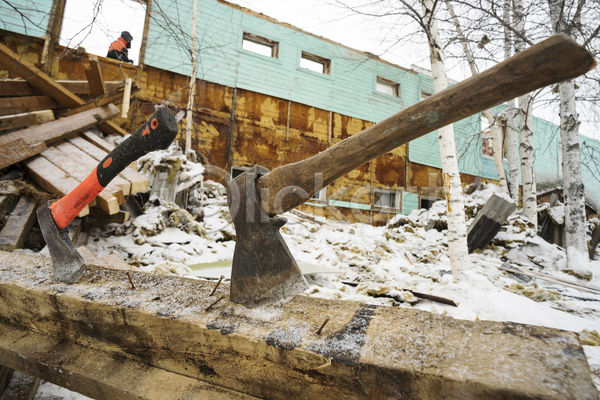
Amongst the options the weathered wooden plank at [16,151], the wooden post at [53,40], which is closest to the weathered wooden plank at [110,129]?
the weathered wooden plank at [16,151]

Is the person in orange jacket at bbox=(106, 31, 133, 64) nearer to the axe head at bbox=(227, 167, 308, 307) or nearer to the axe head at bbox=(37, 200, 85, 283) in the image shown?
the axe head at bbox=(37, 200, 85, 283)

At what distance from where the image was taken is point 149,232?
3.64 m

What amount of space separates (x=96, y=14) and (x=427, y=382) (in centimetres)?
319

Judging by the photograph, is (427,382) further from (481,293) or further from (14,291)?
(481,293)

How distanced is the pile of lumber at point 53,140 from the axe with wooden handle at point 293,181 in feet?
7.83

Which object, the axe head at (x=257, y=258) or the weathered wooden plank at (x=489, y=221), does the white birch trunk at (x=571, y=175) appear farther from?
the axe head at (x=257, y=258)

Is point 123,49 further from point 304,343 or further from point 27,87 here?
point 304,343

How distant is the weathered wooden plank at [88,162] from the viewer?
A: 3.19 metres

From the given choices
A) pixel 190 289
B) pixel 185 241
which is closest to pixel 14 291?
pixel 190 289

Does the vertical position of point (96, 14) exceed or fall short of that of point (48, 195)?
it exceeds it

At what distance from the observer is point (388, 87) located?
11.7 metres

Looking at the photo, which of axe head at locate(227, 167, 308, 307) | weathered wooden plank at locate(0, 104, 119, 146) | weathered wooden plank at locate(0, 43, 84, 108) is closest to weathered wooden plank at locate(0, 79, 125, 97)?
weathered wooden plank at locate(0, 43, 84, 108)

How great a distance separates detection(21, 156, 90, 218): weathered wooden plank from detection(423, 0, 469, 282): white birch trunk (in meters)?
4.19

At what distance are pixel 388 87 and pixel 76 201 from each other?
40.6 feet
